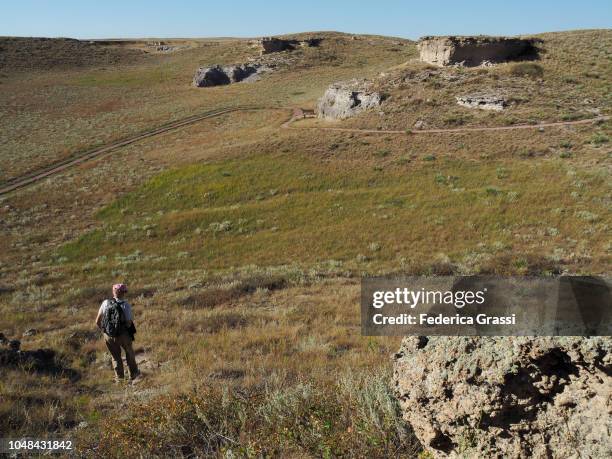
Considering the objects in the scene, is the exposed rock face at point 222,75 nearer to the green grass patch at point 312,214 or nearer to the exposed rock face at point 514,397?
the green grass patch at point 312,214

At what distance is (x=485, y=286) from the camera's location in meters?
4.34

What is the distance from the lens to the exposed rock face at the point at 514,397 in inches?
132

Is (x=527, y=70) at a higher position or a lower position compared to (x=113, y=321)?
higher

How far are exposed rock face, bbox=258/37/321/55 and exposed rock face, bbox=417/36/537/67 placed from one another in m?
56.8

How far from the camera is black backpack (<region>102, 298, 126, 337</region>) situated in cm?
873

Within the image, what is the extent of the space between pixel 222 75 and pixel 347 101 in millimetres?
49773

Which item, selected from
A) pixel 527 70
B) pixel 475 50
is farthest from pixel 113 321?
pixel 475 50

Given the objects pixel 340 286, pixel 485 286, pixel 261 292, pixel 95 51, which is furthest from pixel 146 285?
pixel 95 51

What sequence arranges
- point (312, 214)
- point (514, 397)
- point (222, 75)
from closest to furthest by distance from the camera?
1. point (514, 397)
2. point (312, 214)
3. point (222, 75)

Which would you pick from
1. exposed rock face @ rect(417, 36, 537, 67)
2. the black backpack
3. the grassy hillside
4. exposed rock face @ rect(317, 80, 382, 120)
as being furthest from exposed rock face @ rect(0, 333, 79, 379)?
exposed rock face @ rect(417, 36, 537, 67)

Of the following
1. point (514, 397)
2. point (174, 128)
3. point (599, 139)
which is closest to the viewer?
point (514, 397)

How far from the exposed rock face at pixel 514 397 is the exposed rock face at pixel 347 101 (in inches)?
1920

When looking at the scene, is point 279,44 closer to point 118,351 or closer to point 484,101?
point 484,101

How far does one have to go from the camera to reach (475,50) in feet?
173
